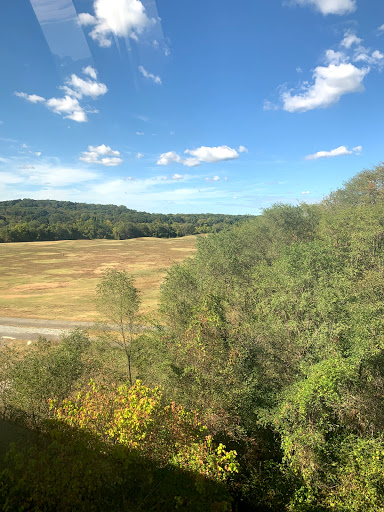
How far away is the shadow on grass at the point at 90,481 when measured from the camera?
30.4 feet

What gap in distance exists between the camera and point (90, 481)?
9.91m

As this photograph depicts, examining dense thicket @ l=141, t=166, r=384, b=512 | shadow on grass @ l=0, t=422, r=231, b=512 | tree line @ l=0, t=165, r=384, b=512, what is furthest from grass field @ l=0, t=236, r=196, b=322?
shadow on grass @ l=0, t=422, r=231, b=512

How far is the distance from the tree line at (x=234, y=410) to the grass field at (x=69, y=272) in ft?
57.5

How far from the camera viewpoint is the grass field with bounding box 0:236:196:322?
59.1 metres

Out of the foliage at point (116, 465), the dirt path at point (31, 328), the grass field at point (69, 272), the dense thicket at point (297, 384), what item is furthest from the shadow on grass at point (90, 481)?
the dirt path at point (31, 328)

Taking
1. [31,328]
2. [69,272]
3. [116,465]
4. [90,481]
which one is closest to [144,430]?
[116,465]

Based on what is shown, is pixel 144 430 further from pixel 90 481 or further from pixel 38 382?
pixel 38 382

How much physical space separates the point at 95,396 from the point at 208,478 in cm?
652

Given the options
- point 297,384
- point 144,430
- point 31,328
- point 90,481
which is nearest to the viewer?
point 90,481

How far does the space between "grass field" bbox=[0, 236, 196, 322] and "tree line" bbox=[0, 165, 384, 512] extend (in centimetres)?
1751

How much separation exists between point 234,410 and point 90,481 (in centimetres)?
916

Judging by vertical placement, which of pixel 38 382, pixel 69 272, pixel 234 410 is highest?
pixel 38 382

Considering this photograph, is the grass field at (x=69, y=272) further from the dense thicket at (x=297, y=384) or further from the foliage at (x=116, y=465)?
the foliage at (x=116, y=465)

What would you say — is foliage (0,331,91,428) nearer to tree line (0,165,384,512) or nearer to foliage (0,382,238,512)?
tree line (0,165,384,512)
